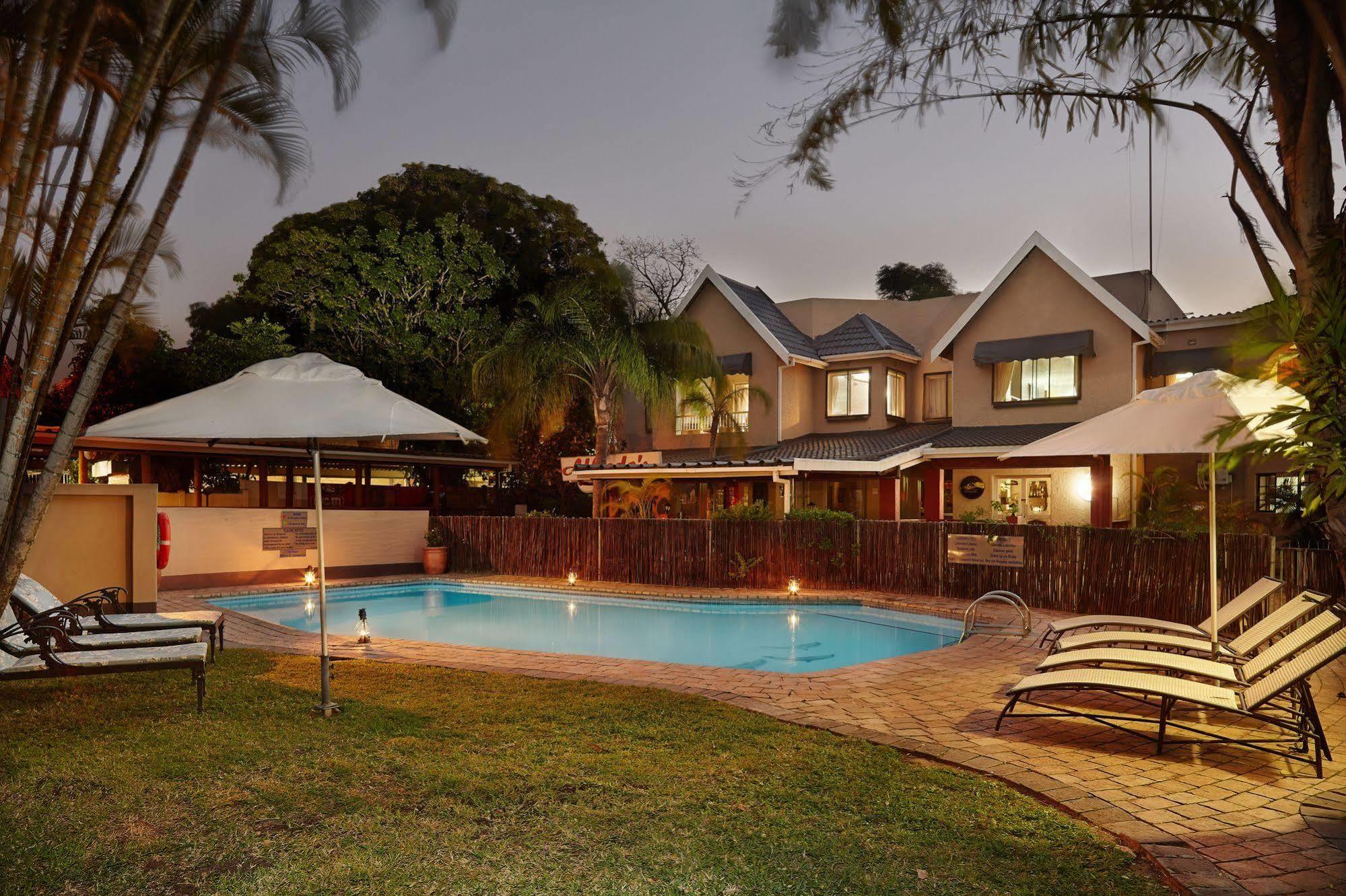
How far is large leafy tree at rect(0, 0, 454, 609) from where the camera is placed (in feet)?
18.0

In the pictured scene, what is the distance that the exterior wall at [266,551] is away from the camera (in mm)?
17531

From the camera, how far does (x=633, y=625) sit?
14.5 m

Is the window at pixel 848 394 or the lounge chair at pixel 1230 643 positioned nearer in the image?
the lounge chair at pixel 1230 643

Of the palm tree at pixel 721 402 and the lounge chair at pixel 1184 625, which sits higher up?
the palm tree at pixel 721 402

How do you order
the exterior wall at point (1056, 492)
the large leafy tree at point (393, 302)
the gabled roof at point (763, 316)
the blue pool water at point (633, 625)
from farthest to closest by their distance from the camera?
the large leafy tree at point (393, 302) → the gabled roof at point (763, 316) → the exterior wall at point (1056, 492) → the blue pool water at point (633, 625)

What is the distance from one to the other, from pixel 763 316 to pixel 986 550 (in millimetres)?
14193

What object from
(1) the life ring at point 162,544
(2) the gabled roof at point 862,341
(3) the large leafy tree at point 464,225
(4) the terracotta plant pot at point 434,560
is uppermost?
(3) the large leafy tree at point 464,225

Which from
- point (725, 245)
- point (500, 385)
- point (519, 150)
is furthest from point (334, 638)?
point (725, 245)

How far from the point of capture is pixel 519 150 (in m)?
32.4

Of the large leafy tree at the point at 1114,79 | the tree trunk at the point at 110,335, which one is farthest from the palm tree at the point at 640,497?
the large leafy tree at the point at 1114,79

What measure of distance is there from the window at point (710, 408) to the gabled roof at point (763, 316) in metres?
1.53

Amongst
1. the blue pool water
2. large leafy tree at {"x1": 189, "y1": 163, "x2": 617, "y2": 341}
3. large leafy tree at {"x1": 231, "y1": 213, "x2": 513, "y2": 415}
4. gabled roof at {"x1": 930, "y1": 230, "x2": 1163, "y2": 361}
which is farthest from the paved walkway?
large leafy tree at {"x1": 189, "y1": 163, "x2": 617, "y2": 341}

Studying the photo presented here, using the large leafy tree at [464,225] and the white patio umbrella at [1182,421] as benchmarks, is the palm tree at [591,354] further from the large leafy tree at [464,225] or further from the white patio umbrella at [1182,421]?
the white patio umbrella at [1182,421]

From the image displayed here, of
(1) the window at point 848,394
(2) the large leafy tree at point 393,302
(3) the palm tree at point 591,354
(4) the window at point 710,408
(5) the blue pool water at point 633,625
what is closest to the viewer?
(5) the blue pool water at point 633,625
